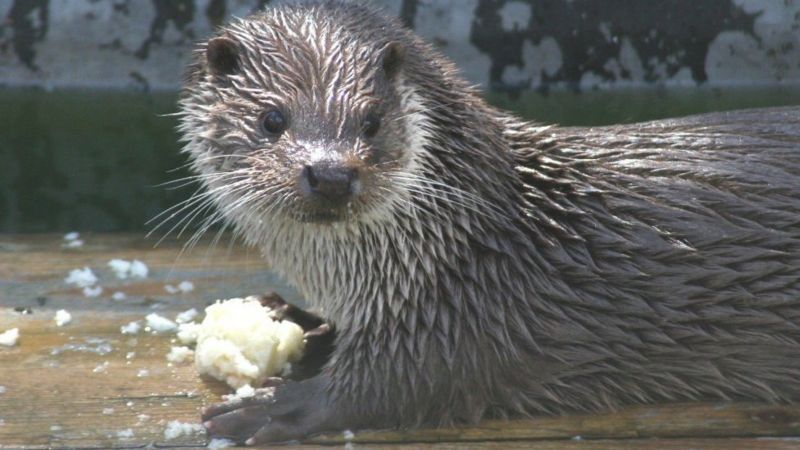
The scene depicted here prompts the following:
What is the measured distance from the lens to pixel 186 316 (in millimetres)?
3406

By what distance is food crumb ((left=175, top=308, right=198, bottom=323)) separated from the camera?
11.1 ft

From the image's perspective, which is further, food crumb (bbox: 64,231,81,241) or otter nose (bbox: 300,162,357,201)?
food crumb (bbox: 64,231,81,241)

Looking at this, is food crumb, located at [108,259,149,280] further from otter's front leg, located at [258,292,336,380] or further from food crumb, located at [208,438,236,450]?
food crumb, located at [208,438,236,450]

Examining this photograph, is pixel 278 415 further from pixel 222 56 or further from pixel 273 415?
pixel 222 56

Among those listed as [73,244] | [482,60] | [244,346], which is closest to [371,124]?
[244,346]

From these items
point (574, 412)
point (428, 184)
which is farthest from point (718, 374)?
point (428, 184)

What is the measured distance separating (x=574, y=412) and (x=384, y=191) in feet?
2.30

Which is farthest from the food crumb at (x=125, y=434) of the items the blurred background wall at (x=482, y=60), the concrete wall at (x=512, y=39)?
the concrete wall at (x=512, y=39)

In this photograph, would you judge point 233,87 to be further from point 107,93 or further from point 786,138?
point 107,93

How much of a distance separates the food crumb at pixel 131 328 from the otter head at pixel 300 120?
0.62 meters

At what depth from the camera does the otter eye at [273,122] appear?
266 cm

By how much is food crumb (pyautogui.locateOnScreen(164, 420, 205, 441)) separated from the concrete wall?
3.50 metres

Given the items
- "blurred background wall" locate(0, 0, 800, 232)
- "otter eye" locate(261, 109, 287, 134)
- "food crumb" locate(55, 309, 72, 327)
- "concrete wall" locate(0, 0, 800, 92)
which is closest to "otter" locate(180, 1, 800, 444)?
"otter eye" locate(261, 109, 287, 134)

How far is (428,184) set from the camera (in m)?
2.78
